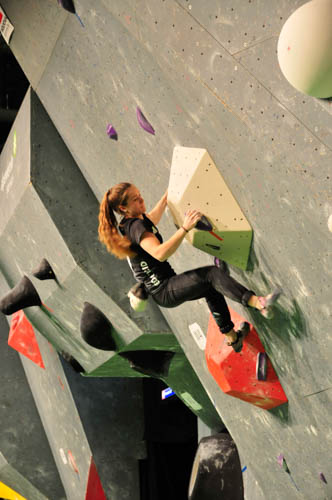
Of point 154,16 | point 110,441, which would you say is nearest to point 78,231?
point 154,16

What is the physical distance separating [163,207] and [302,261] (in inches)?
28.6

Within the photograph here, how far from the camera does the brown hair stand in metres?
2.53

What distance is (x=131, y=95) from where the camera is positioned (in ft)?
9.05

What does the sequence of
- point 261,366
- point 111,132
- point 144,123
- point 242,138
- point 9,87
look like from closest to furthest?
point 242,138, point 144,123, point 261,366, point 111,132, point 9,87

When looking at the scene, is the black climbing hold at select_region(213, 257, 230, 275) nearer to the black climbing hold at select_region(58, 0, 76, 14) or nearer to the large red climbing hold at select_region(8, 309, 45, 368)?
the black climbing hold at select_region(58, 0, 76, 14)

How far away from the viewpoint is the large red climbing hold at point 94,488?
508 centimetres

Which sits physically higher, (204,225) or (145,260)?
(204,225)

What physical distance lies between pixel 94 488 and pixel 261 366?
9.35 ft

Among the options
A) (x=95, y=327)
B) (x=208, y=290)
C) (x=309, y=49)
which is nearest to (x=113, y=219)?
(x=208, y=290)

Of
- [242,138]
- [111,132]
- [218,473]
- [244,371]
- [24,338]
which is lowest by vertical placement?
[24,338]

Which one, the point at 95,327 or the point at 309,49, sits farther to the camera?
the point at 95,327

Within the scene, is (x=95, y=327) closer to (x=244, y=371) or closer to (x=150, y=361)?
(x=150, y=361)

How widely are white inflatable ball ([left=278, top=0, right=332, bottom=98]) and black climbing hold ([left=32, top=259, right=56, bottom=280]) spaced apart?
7.96ft

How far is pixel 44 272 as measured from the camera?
12.6 ft
